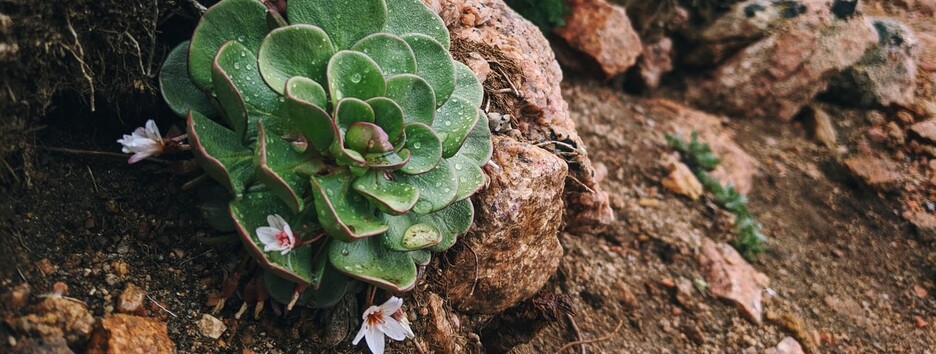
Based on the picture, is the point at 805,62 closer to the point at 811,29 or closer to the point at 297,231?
the point at 811,29

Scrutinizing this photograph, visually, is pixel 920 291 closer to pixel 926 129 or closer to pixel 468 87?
pixel 926 129

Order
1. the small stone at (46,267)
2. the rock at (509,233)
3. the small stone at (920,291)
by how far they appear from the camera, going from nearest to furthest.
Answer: the small stone at (46,267) < the rock at (509,233) < the small stone at (920,291)

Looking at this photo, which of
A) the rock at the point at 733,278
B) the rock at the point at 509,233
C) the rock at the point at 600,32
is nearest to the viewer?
the rock at the point at 509,233

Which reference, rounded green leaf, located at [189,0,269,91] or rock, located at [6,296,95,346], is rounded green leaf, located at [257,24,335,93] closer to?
rounded green leaf, located at [189,0,269,91]

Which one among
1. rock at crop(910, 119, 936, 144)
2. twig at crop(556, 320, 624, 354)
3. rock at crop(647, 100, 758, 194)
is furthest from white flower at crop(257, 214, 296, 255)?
rock at crop(910, 119, 936, 144)

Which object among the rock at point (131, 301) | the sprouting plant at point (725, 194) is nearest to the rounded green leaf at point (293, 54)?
the rock at point (131, 301)

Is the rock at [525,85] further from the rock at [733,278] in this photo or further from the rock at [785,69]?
the rock at [785,69]

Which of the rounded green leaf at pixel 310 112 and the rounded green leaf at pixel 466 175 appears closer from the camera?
the rounded green leaf at pixel 310 112
